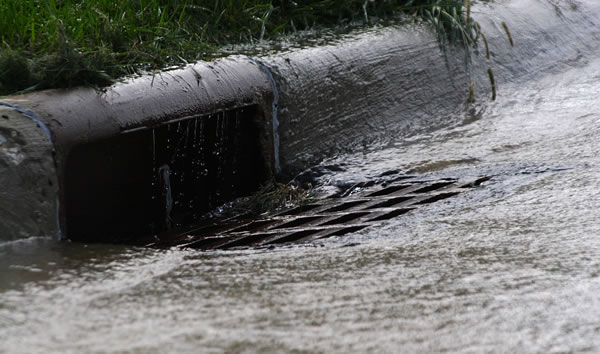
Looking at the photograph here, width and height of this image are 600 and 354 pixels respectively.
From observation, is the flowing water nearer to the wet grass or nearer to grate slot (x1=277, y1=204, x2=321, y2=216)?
grate slot (x1=277, y1=204, x2=321, y2=216)

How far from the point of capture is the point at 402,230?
3.17 meters

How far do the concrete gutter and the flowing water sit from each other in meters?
0.30

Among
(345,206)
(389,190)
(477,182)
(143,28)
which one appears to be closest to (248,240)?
(345,206)

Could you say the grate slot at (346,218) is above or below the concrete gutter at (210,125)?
below

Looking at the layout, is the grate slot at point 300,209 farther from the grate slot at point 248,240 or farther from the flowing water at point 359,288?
the flowing water at point 359,288

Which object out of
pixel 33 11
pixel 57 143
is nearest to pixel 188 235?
pixel 57 143

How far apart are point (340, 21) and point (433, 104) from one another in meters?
0.73

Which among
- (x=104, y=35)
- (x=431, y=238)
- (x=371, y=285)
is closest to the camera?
(x=371, y=285)

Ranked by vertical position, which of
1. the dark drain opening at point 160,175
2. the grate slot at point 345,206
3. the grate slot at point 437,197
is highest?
the dark drain opening at point 160,175

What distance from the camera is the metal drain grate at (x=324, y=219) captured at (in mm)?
3252

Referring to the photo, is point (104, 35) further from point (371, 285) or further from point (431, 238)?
point (371, 285)

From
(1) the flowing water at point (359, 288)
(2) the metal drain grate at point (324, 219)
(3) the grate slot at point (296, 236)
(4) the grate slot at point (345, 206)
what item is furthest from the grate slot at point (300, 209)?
(1) the flowing water at point (359, 288)

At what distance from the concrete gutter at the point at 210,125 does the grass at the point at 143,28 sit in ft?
0.53

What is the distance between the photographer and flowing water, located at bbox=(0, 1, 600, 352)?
2.01 meters
